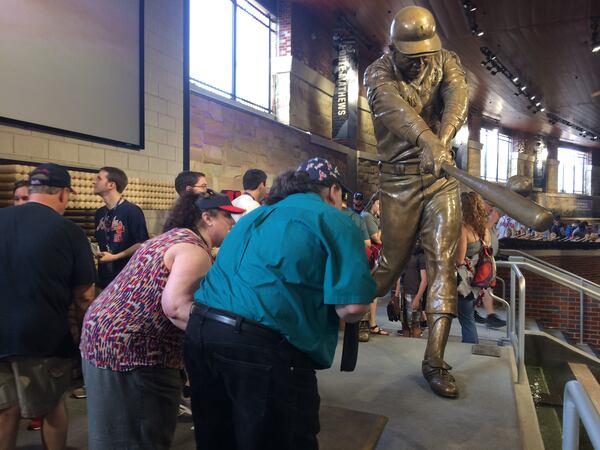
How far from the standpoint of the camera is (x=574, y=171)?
29.8m

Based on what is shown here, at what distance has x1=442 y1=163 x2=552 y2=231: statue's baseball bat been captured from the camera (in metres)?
1.54

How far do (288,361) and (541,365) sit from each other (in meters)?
5.52

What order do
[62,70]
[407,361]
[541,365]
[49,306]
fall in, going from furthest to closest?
1. [541,365]
2. [62,70]
3. [407,361]
4. [49,306]

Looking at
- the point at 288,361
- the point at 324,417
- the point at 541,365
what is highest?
the point at 288,361

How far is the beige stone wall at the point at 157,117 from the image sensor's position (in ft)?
17.5

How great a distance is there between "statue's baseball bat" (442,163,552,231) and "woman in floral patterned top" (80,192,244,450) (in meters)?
1.08

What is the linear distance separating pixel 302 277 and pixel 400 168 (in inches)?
68.5

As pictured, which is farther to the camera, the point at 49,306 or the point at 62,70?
the point at 62,70

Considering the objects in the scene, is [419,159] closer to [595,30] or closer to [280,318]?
[280,318]

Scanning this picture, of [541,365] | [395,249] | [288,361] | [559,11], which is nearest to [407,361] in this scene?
[395,249]

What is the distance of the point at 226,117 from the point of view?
8641mm

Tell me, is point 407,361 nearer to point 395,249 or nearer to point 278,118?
point 395,249

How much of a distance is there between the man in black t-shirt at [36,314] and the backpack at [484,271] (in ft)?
11.6

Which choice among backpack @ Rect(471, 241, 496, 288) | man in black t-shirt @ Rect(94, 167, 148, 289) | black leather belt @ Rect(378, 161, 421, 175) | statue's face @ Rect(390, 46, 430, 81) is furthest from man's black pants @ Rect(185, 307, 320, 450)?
backpack @ Rect(471, 241, 496, 288)
